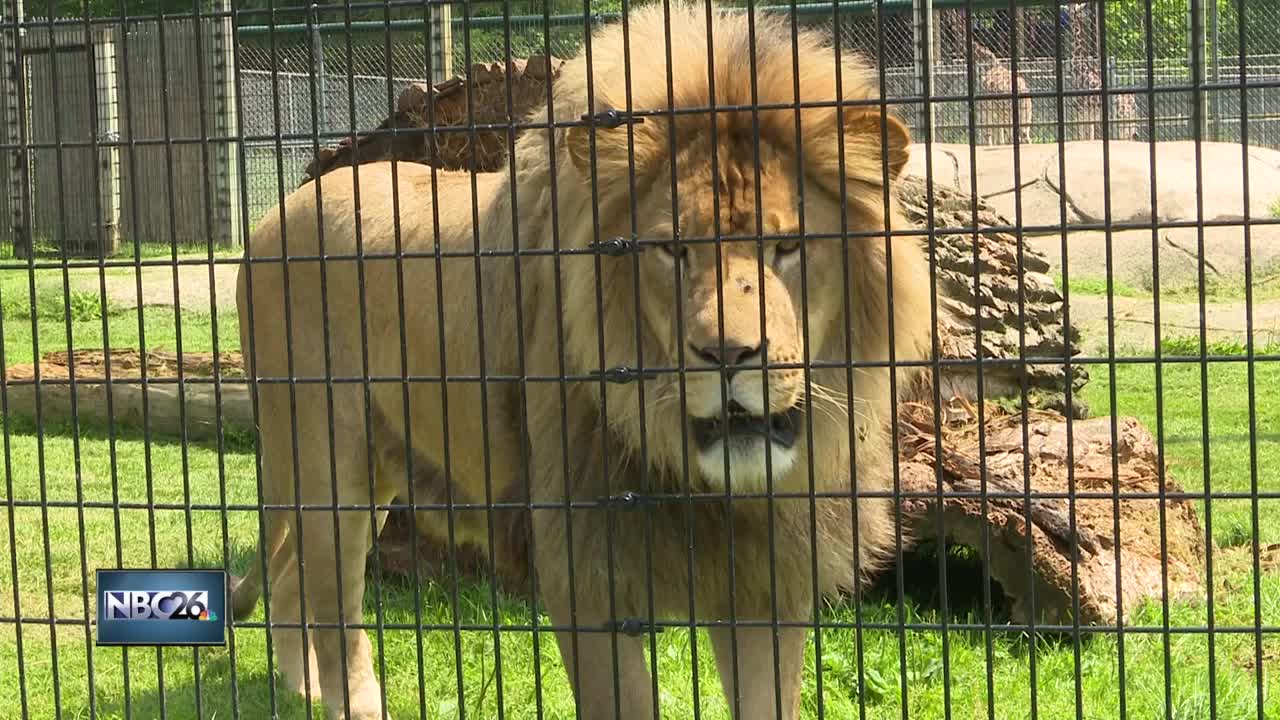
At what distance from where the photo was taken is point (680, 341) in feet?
10.9

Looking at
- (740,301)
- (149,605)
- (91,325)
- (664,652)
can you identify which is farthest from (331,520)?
(91,325)

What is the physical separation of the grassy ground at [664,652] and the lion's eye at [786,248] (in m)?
0.91

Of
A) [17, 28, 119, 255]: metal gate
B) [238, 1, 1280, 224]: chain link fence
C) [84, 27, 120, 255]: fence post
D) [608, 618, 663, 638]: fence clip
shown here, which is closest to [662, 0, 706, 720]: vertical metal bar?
[608, 618, 663, 638]: fence clip

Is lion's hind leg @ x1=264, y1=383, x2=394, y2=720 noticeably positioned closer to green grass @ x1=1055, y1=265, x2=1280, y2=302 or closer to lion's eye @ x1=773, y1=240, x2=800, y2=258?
lion's eye @ x1=773, y1=240, x2=800, y2=258

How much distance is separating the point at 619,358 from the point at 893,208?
822mm

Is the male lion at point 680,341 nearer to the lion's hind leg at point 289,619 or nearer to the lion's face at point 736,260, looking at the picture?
the lion's face at point 736,260

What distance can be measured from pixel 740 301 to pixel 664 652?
2.45m

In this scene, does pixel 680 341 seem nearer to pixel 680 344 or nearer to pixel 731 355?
pixel 680 344

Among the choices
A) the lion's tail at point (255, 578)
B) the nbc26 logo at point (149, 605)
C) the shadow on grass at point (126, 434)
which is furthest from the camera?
the shadow on grass at point (126, 434)

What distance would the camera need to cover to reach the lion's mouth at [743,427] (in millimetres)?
3348

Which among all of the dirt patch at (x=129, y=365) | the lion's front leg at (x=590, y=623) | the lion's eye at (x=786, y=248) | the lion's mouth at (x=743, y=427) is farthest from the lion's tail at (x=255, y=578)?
the dirt patch at (x=129, y=365)

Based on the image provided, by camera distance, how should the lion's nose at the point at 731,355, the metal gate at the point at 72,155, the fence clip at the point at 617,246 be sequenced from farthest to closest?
the metal gate at the point at 72,155 → the fence clip at the point at 617,246 → the lion's nose at the point at 731,355

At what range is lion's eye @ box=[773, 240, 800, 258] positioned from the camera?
353 cm

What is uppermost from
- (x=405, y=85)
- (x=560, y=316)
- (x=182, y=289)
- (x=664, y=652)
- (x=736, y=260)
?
(x=405, y=85)
